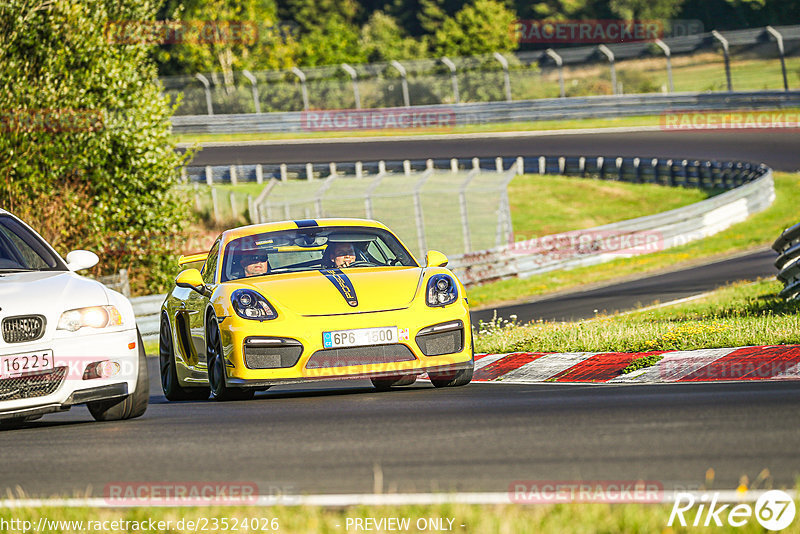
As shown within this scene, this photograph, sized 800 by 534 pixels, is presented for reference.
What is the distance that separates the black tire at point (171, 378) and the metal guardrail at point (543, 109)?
106 feet

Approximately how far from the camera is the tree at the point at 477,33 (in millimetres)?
70312

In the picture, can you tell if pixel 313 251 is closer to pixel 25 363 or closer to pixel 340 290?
pixel 340 290

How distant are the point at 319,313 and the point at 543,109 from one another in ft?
124

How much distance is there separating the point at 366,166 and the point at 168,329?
28025 mm

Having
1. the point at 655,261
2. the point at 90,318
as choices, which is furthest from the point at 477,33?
the point at 90,318

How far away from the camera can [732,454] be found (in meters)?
4.95

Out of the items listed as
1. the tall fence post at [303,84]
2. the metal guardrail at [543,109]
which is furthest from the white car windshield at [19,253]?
the tall fence post at [303,84]

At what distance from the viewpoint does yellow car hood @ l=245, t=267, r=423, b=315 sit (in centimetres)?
823

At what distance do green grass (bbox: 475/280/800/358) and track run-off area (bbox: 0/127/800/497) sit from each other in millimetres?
1117

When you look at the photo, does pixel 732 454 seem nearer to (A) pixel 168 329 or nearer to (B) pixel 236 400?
(B) pixel 236 400

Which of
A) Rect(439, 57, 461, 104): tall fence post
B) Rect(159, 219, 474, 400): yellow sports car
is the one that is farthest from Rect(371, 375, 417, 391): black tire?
Rect(439, 57, 461, 104): tall fence post

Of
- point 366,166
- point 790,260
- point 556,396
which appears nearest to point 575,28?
point 366,166

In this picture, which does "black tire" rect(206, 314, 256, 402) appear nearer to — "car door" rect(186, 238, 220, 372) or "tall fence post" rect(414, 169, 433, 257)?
"car door" rect(186, 238, 220, 372)

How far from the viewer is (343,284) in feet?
27.9
